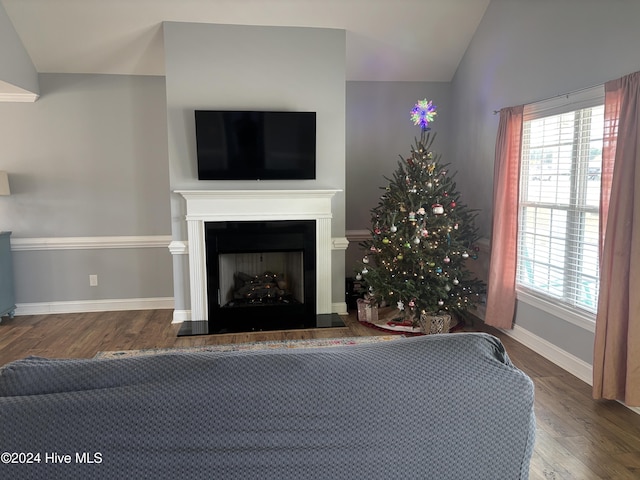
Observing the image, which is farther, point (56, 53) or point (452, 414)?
point (56, 53)

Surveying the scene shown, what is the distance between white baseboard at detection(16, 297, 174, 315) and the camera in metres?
4.98

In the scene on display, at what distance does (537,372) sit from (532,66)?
7.99 ft

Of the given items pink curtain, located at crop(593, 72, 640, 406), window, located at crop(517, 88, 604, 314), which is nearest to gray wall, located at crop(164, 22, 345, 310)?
window, located at crop(517, 88, 604, 314)

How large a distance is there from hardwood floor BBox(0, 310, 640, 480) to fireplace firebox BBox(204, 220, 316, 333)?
0.84ft

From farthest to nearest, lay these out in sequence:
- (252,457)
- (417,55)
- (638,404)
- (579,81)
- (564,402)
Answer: (417,55) < (579,81) < (564,402) < (638,404) < (252,457)

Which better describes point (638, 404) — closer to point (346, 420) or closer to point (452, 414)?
point (452, 414)

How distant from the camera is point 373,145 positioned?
5410 millimetres

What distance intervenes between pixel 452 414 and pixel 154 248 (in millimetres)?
4596

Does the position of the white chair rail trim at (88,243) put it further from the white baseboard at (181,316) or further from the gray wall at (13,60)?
the gray wall at (13,60)

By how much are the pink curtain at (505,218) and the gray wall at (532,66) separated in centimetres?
14

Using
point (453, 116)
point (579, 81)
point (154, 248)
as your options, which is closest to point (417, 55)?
point (453, 116)

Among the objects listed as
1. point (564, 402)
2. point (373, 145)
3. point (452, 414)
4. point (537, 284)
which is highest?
point (373, 145)

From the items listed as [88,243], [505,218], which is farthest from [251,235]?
[505,218]

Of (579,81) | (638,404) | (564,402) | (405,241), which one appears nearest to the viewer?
(638,404)
